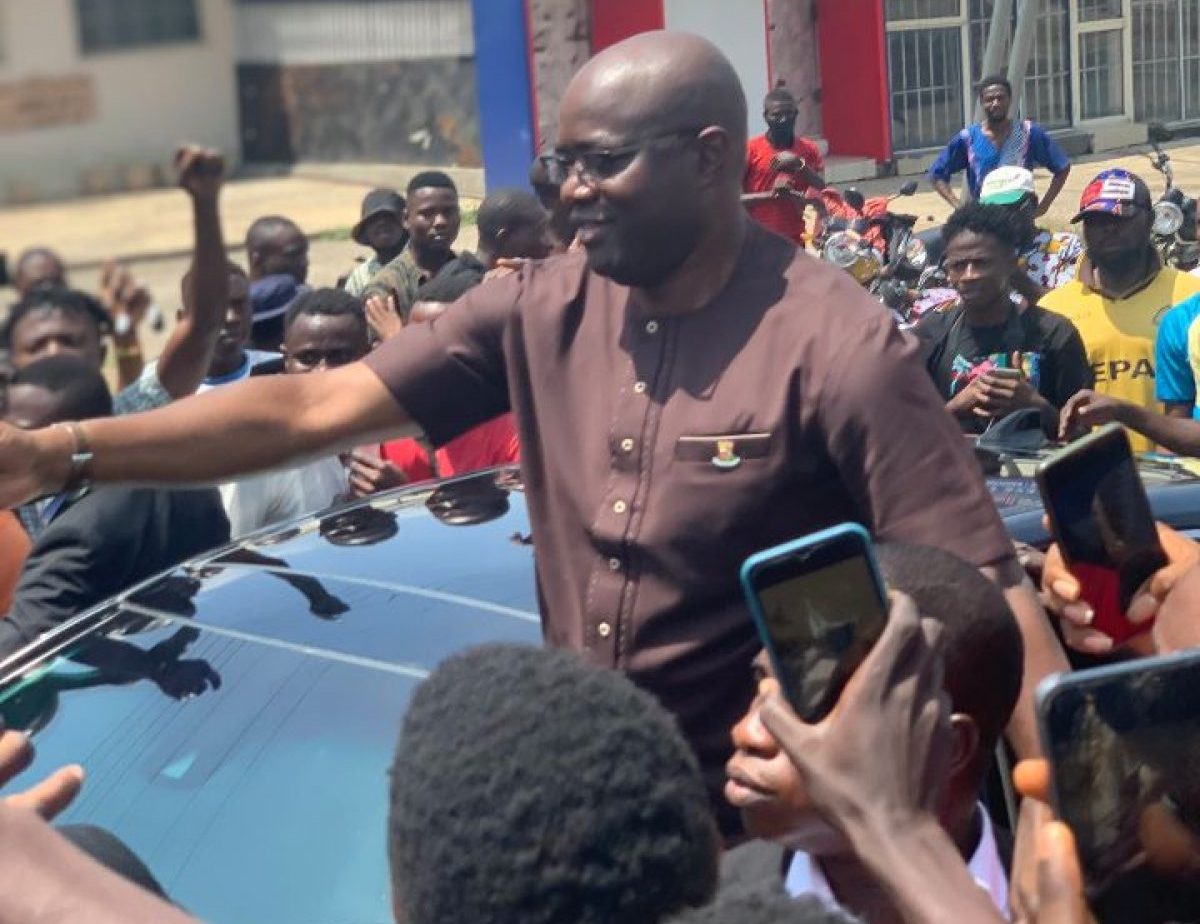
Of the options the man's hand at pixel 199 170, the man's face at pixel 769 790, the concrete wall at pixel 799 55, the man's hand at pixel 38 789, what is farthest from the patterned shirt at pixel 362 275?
the concrete wall at pixel 799 55

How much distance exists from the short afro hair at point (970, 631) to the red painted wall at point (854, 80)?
14.0 m

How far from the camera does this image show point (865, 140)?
15969 millimetres

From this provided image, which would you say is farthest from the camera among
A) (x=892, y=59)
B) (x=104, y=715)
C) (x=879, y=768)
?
(x=892, y=59)

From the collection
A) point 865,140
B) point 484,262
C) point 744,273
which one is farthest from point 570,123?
point 865,140

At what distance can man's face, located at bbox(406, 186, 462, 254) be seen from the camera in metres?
6.85

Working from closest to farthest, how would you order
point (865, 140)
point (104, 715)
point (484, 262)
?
point (104, 715) < point (484, 262) < point (865, 140)

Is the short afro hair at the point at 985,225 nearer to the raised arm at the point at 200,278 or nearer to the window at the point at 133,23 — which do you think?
the raised arm at the point at 200,278

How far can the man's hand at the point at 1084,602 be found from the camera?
2.25 meters

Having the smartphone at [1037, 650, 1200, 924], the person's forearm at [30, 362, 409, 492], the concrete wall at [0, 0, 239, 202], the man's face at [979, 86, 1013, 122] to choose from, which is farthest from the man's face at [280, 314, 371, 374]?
the man's face at [979, 86, 1013, 122]

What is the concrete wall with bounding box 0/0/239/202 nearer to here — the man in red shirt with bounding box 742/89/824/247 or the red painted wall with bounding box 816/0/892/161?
the man in red shirt with bounding box 742/89/824/247

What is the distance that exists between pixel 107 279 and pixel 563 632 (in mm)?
1359

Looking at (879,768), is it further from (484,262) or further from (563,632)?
(484,262)

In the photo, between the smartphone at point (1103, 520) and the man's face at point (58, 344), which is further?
the man's face at point (58, 344)

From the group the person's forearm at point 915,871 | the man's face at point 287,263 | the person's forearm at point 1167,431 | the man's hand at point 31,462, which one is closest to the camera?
the person's forearm at point 915,871
